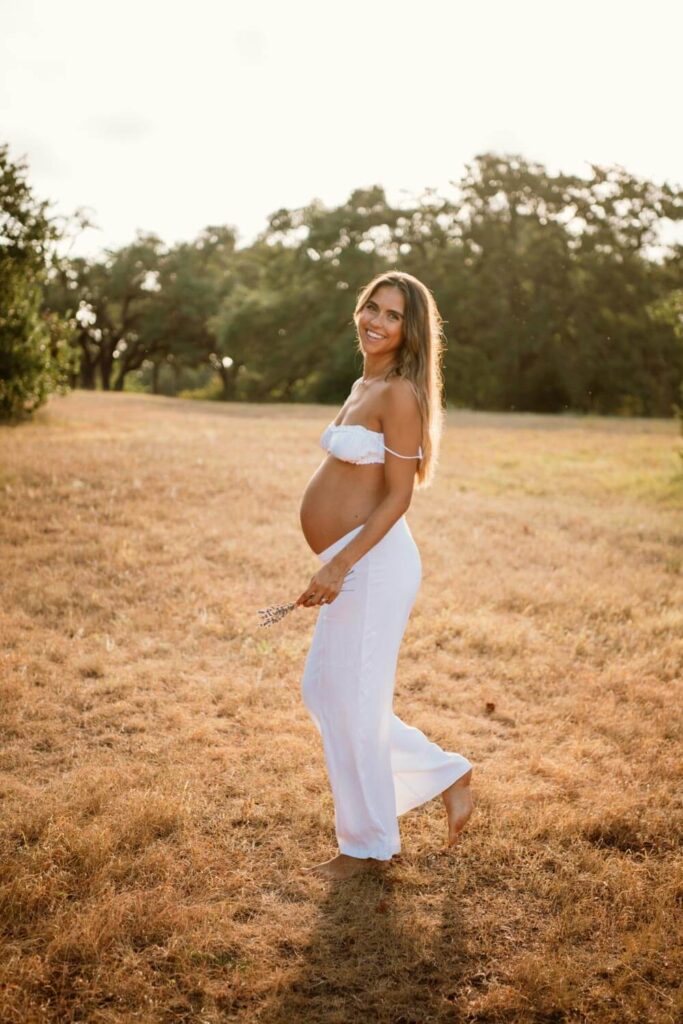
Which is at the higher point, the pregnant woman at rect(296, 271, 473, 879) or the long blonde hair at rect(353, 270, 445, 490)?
the long blonde hair at rect(353, 270, 445, 490)

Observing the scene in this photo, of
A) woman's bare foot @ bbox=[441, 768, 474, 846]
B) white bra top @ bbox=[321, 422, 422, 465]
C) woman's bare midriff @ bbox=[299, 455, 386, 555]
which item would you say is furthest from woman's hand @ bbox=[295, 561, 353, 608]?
woman's bare foot @ bbox=[441, 768, 474, 846]

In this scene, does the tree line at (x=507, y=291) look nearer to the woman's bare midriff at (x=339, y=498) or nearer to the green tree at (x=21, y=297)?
the green tree at (x=21, y=297)

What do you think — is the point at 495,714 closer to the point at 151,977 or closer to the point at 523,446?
the point at 151,977

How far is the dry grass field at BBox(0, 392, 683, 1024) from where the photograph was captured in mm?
2879

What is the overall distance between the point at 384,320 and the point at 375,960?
8.07ft

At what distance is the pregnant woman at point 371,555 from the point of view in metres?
3.24

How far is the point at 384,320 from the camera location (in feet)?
10.9

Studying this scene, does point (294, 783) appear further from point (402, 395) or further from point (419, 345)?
point (419, 345)

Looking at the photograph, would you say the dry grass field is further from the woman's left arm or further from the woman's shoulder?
the woman's shoulder

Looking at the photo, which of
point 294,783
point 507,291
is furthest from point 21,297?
point 507,291

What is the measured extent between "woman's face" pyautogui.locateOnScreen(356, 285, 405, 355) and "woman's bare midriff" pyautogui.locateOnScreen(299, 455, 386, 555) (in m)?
0.50

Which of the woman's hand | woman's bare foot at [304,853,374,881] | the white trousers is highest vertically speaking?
the woman's hand

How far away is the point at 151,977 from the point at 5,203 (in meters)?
15.9

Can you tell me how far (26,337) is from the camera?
15.6 meters
